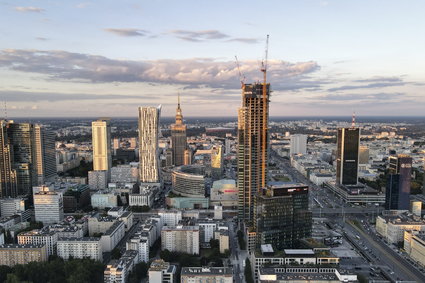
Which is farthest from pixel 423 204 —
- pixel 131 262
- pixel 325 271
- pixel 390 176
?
pixel 131 262

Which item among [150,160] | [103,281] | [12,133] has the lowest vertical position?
[103,281]

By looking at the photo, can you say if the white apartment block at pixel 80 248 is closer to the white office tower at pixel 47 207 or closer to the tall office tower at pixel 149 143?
the white office tower at pixel 47 207

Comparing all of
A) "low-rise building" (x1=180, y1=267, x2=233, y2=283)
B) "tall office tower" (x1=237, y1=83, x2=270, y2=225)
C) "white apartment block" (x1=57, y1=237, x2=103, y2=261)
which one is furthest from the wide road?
"white apartment block" (x1=57, y1=237, x2=103, y2=261)

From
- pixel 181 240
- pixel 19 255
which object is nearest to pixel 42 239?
pixel 19 255

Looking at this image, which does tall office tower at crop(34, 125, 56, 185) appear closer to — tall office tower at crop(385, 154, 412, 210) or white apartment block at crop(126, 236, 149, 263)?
white apartment block at crop(126, 236, 149, 263)

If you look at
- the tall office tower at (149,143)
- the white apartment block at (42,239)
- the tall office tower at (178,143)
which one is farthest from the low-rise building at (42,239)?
the tall office tower at (178,143)

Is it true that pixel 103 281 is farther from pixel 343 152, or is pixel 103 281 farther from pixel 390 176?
pixel 343 152

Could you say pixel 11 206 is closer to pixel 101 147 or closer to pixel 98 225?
pixel 98 225

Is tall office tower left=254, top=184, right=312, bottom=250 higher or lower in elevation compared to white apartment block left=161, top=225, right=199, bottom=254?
higher
